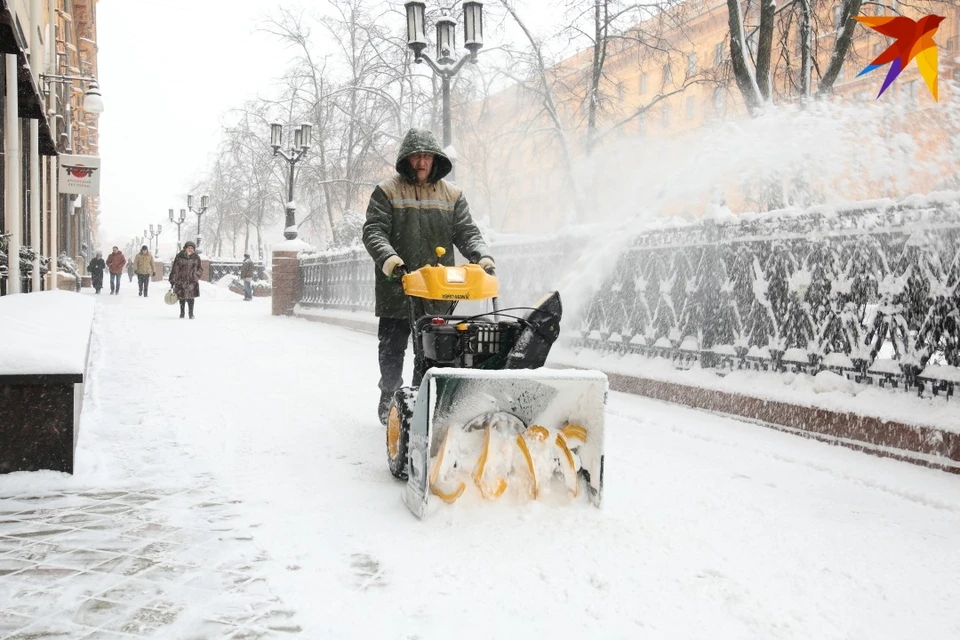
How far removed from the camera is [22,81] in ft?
31.2

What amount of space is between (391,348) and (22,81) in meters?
7.46

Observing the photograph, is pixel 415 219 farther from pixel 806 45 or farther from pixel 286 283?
pixel 286 283

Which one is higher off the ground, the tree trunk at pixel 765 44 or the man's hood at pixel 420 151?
the tree trunk at pixel 765 44

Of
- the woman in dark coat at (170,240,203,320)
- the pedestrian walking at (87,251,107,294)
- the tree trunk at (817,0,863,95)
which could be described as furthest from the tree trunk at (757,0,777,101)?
the pedestrian walking at (87,251,107,294)

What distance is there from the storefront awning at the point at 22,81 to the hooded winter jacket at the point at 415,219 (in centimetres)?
463

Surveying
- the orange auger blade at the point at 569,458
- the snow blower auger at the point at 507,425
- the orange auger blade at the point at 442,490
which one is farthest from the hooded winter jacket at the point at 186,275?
the orange auger blade at the point at 569,458

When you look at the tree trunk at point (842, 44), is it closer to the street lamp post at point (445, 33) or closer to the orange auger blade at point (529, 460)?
the street lamp post at point (445, 33)

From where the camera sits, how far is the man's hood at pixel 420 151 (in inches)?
179

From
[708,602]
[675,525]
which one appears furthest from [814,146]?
[708,602]

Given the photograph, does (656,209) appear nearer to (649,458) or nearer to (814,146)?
(814,146)

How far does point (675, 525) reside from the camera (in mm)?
3477

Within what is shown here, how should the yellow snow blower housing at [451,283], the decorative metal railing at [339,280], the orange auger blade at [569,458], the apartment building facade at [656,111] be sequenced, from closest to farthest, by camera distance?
the orange auger blade at [569,458] < the yellow snow blower housing at [451,283] < the apartment building facade at [656,111] < the decorative metal railing at [339,280]

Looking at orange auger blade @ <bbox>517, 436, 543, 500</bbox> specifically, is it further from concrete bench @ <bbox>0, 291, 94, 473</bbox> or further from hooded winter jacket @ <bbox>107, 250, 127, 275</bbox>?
hooded winter jacket @ <bbox>107, 250, 127, 275</bbox>

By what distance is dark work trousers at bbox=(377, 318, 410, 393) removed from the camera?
5016 millimetres
